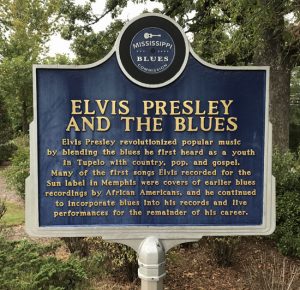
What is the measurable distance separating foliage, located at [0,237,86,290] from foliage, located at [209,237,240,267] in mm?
2396

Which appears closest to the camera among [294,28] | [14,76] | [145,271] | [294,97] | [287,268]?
[145,271]

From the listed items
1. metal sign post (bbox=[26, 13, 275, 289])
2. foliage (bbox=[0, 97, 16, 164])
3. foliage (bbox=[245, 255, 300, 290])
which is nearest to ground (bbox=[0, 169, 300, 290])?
foliage (bbox=[245, 255, 300, 290])

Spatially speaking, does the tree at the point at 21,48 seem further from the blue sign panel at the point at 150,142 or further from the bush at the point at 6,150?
the blue sign panel at the point at 150,142

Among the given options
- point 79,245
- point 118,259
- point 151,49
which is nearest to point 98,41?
point 79,245

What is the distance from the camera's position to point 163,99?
3188mm

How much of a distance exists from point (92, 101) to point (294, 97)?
75.9ft

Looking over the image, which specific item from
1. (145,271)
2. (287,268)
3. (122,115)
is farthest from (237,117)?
(287,268)

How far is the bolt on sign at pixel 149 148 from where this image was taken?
317 centimetres

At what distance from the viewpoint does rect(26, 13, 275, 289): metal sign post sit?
→ 316 centimetres

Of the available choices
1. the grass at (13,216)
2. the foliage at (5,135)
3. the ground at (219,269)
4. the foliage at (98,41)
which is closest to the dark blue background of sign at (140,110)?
the ground at (219,269)

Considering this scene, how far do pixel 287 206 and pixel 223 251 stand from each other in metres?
1.35

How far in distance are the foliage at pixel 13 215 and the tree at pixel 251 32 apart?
575 centimetres

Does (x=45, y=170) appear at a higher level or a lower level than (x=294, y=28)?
lower

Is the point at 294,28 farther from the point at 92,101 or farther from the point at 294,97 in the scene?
the point at 294,97
